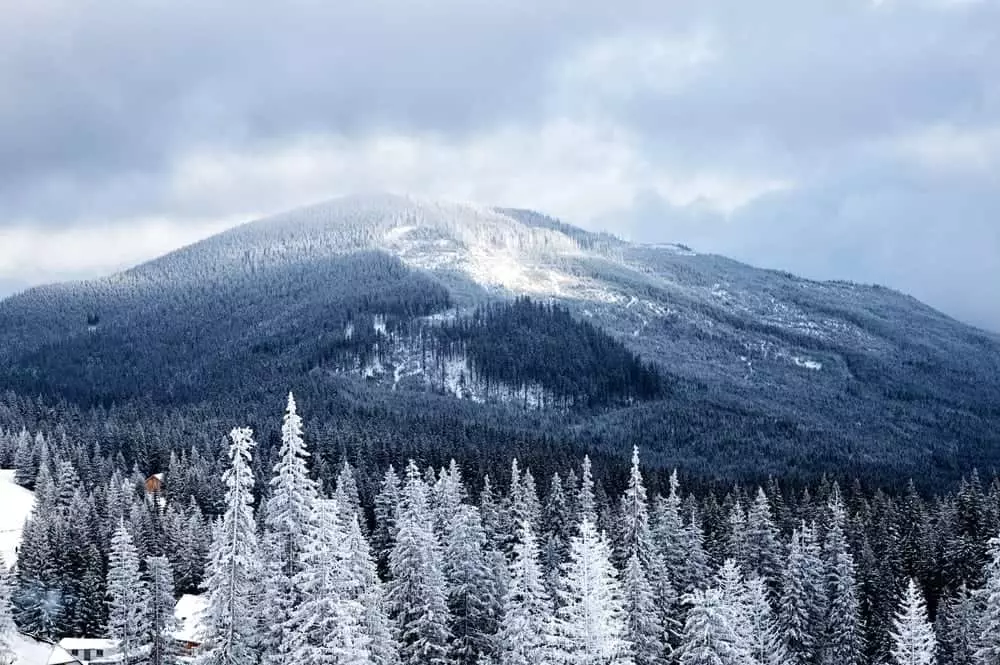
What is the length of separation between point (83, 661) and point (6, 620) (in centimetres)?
2605

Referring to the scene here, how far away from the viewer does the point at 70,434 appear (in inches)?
5955

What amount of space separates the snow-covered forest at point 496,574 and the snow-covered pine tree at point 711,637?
0.09 meters

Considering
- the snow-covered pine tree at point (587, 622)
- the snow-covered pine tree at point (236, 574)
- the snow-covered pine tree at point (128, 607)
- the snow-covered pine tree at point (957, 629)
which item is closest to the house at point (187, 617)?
the snow-covered pine tree at point (128, 607)

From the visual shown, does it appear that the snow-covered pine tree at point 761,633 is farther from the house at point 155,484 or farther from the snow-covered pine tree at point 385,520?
the house at point 155,484

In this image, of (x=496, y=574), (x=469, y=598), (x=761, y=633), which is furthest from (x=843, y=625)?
(x=469, y=598)

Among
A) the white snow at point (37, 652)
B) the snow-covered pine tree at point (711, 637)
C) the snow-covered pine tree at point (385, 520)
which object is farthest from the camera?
the snow-covered pine tree at point (385, 520)

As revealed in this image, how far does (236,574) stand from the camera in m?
33.0

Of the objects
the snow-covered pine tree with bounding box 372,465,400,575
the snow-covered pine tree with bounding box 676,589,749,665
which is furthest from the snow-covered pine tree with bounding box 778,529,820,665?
the snow-covered pine tree with bounding box 372,465,400,575

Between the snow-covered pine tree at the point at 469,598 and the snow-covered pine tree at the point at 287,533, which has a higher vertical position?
the snow-covered pine tree at the point at 287,533

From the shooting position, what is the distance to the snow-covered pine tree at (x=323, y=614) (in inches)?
1214

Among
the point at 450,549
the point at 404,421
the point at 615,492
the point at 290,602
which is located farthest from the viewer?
the point at 404,421

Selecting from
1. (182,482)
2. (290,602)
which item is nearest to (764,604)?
(290,602)

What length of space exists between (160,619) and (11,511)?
65899 mm

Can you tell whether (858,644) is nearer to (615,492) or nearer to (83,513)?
(615,492)
